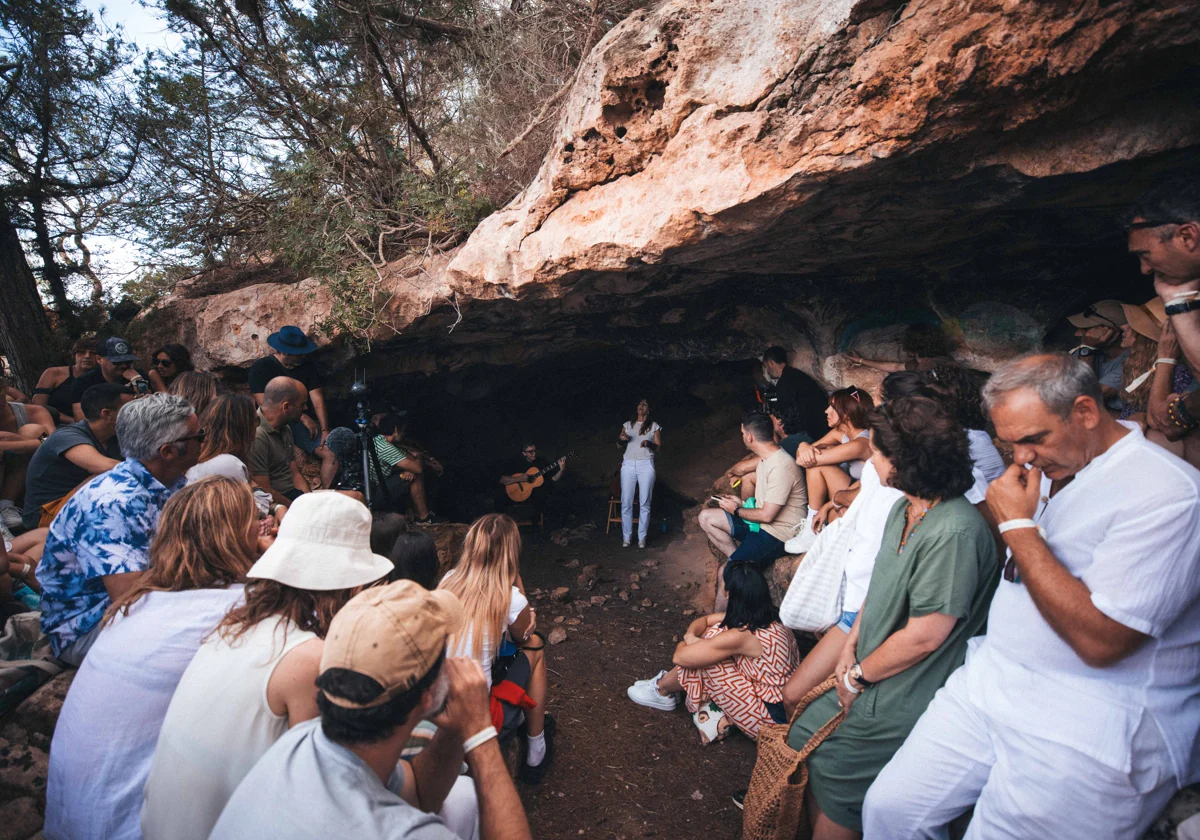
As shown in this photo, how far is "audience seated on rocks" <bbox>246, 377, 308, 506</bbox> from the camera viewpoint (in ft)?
14.2

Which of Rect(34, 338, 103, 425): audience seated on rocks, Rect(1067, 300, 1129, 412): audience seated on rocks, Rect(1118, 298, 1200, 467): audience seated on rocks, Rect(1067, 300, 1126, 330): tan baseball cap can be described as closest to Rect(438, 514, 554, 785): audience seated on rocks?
Rect(1118, 298, 1200, 467): audience seated on rocks

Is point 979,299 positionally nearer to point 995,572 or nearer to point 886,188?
point 886,188

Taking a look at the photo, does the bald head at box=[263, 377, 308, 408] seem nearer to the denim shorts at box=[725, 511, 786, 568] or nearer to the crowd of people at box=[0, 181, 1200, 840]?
the crowd of people at box=[0, 181, 1200, 840]

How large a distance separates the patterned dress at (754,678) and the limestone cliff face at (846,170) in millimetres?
2313

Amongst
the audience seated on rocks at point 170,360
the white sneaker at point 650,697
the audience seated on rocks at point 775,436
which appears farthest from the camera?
the audience seated on rocks at point 170,360

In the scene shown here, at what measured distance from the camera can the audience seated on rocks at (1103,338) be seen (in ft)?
12.0

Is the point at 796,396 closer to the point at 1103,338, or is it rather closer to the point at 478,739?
the point at 1103,338

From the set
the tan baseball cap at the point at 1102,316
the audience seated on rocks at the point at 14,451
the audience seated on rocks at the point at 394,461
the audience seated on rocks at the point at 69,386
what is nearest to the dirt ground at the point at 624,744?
the audience seated on rocks at the point at 394,461

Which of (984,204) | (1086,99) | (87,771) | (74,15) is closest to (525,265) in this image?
(984,204)

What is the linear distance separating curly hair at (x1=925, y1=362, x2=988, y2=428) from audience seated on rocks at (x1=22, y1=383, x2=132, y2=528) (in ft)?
13.8

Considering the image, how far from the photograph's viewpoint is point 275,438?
4449 millimetres

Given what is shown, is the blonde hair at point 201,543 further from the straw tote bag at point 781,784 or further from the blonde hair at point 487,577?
the straw tote bag at point 781,784

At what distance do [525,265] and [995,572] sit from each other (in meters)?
3.45

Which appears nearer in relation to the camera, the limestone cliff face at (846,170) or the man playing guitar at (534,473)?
the limestone cliff face at (846,170)
